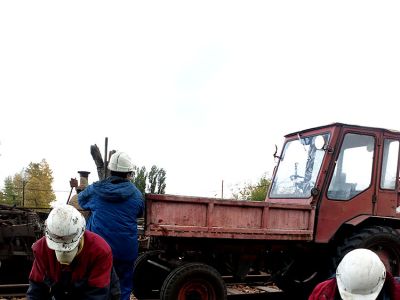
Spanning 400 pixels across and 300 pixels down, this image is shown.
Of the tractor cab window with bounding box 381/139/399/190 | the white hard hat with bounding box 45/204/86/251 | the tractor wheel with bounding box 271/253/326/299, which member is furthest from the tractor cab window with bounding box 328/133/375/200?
the white hard hat with bounding box 45/204/86/251

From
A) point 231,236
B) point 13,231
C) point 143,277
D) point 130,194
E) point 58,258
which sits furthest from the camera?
point 13,231

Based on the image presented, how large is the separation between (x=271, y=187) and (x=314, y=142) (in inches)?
45.8

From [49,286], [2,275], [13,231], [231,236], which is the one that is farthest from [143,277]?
[49,286]

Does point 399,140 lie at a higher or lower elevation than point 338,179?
higher

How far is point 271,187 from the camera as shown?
26.8ft

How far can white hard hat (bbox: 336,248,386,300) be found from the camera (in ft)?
8.93

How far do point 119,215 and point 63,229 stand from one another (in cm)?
204

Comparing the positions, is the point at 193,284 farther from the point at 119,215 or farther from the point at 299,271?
the point at 299,271

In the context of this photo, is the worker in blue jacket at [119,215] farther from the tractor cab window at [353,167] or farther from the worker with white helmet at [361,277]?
the tractor cab window at [353,167]

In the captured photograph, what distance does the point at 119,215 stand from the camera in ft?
15.9

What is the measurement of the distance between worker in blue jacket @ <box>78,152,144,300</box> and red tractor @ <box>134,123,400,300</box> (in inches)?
43.7

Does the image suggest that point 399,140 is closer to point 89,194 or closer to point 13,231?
point 89,194

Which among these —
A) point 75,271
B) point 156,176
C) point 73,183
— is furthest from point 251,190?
point 75,271

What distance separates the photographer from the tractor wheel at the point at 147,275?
701cm
